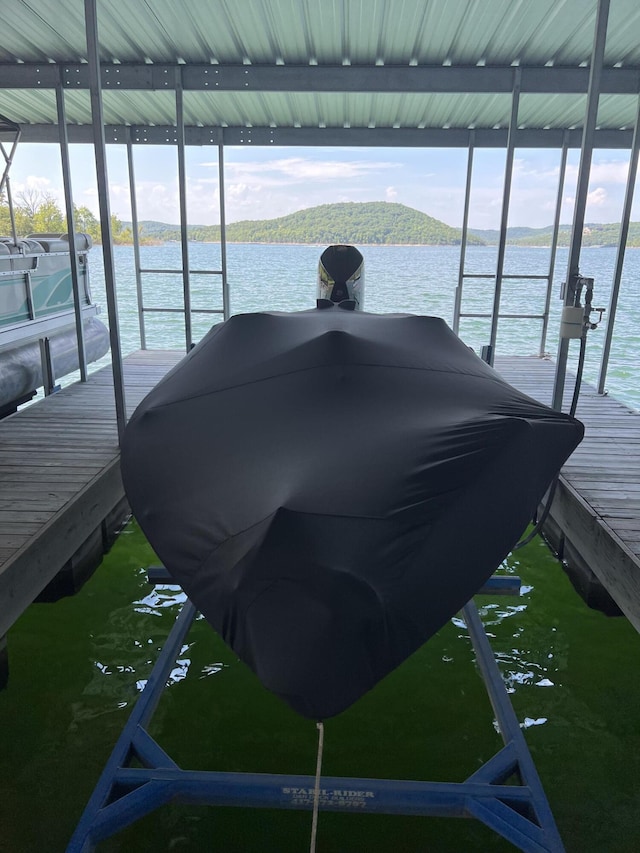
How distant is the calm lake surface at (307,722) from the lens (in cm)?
234

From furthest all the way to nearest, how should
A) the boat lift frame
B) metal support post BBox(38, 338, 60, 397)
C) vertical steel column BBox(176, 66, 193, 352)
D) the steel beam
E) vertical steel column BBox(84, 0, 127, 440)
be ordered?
the steel beam, metal support post BBox(38, 338, 60, 397), vertical steel column BBox(176, 66, 193, 352), vertical steel column BBox(84, 0, 127, 440), the boat lift frame

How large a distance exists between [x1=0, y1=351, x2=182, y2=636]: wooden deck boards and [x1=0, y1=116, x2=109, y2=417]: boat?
930 millimetres

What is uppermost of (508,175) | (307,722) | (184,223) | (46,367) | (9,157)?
(9,157)

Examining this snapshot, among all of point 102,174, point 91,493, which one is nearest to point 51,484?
point 91,493

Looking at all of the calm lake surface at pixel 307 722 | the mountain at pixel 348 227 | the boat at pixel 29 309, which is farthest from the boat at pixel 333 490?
the mountain at pixel 348 227

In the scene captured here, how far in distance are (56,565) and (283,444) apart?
177 centimetres

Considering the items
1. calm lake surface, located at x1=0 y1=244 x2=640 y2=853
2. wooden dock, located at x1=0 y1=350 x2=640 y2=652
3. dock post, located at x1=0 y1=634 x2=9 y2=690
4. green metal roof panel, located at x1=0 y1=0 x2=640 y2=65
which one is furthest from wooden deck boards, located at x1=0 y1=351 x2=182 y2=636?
green metal roof panel, located at x1=0 y1=0 x2=640 y2=65

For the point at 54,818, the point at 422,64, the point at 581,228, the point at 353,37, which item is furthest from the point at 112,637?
the point at 422,64

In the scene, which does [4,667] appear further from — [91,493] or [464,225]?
[464,225]

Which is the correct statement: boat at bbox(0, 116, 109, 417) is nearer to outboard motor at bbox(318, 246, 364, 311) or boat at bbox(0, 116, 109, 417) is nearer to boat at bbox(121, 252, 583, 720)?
outboard motor at bbox(318, 246, 364, 311)

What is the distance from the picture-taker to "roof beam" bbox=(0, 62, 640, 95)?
16.7ft

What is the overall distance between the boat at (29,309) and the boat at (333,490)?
447 centimetres

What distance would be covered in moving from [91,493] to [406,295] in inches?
1218

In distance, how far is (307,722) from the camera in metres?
2.88
